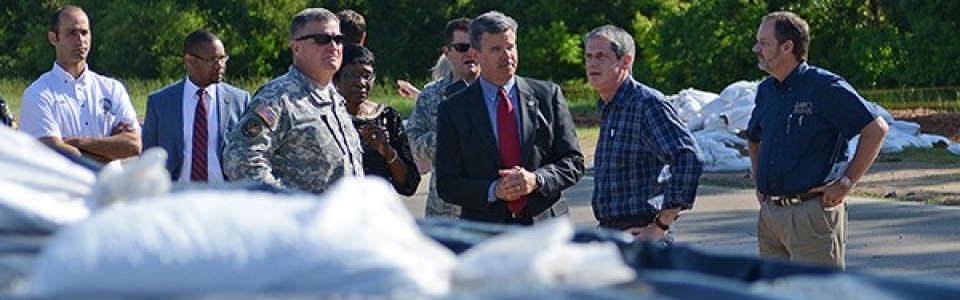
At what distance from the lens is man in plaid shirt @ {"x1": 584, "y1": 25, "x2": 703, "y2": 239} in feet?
23.7

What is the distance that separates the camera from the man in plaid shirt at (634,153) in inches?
285

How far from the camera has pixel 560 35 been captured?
144 ft

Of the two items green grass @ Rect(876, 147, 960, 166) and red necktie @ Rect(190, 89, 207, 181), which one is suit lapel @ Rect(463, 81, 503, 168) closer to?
red necktie @ Rect(190, 89, 207, 181)

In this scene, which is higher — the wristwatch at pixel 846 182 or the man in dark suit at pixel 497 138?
the man in dark suit at pixel 497 138

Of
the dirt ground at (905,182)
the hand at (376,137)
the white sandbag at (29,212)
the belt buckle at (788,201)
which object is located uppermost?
the white sandbag at (29,212)

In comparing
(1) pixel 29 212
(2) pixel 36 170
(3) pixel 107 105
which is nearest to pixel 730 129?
(3) pixel 107 105

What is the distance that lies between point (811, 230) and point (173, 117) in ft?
10.3

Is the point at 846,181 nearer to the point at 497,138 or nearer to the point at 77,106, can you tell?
the point at 497,138

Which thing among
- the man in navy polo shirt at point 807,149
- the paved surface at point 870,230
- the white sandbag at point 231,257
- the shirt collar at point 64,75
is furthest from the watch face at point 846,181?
the white sandbag at point 231,257

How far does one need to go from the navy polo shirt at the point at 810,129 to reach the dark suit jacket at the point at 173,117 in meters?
2.59

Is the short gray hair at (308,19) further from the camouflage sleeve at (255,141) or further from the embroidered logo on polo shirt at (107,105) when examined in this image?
the embroidered logo on polo shirt at (107,105)

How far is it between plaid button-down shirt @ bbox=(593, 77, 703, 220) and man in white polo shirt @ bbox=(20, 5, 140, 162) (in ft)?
9.71

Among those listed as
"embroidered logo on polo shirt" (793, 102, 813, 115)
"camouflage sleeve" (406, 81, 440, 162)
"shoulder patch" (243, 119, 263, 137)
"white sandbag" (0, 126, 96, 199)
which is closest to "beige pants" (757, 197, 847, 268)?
"embroidered logo on polo shirt" (793, 102, 813, 115)

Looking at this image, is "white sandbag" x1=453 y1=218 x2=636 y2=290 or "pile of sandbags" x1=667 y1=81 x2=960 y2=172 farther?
"pile of sandbags" x1=667 y1=81 x2=960 y2=172
